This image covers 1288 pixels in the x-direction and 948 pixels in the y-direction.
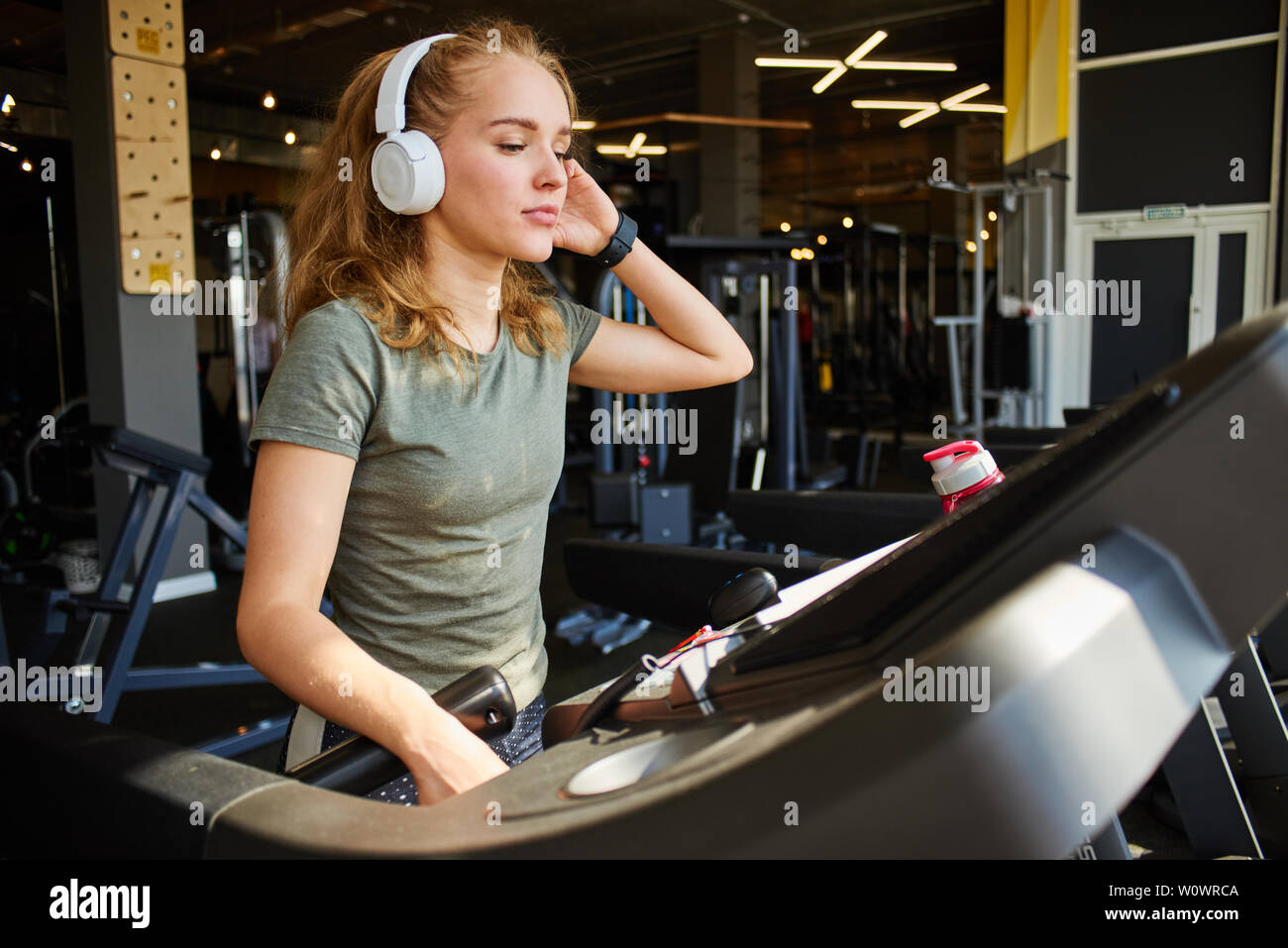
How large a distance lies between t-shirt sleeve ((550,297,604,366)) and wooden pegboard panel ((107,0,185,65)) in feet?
13.3

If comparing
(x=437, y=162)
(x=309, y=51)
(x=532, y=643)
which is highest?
(x=309, y=51)

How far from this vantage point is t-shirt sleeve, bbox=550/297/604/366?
1.14 meters

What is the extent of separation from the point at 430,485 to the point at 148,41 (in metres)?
4.36

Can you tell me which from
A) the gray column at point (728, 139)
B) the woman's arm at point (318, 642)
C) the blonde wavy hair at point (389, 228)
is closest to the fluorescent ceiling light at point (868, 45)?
the gray column at point (728, 139)

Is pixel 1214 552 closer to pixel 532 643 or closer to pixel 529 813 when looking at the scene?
pixel 529 813

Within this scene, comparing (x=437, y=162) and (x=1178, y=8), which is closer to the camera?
(x=437, y=162)

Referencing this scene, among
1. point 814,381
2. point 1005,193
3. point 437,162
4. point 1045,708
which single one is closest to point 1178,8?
point 1005,193

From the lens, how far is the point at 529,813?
0.42m

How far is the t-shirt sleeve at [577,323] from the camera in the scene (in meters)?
1.14

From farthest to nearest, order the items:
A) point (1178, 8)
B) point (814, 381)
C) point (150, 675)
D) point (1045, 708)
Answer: point (814, 381) < point (1178, 8) < point (150, 675) < point (1045, 708)

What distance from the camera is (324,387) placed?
2.62 ft

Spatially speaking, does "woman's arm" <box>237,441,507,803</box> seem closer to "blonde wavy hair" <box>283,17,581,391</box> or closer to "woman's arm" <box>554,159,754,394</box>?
"blonde wavy hair" <box>283,17,581,391</box>

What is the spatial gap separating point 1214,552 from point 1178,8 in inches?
294

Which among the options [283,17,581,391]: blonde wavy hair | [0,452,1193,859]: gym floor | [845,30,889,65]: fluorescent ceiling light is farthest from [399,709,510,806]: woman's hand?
[845,30,889,65]: fluorescent ceiling light
